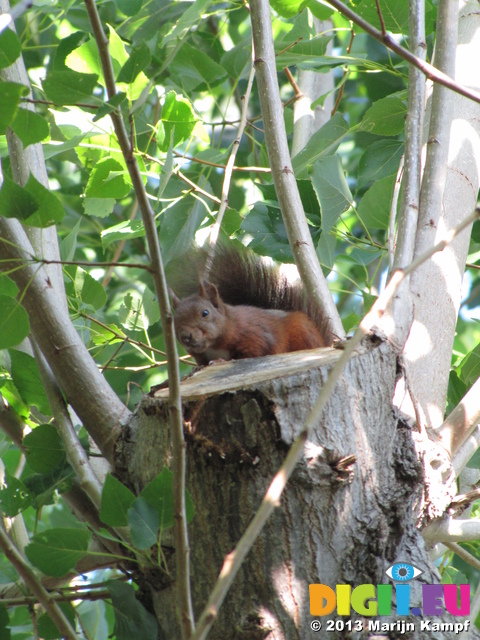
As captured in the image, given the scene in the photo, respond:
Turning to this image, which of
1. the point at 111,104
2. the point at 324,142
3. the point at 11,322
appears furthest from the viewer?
the point at 324,142

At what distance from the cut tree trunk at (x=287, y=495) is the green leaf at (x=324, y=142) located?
848 mm

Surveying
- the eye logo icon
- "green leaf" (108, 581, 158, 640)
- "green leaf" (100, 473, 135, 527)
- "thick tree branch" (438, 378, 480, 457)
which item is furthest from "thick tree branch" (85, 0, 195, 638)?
"thick tree branch" (438, 378, 480, 457)

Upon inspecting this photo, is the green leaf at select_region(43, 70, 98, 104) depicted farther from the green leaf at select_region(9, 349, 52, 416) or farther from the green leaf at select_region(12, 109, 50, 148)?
the green leaf at select_region(9, 349, 52, 416)

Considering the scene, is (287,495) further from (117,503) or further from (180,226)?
(180,226)

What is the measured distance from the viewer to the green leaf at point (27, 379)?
5.20 feet

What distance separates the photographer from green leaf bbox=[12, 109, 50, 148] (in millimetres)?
1040

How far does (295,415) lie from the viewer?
126 cm

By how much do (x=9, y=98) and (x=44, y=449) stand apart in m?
0.78

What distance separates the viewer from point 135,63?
1.04 m

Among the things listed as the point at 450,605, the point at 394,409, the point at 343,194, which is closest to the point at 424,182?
the point at 343,194

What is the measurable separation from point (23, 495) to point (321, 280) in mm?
899

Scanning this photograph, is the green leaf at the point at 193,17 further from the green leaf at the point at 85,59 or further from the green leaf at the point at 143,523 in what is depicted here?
the green leaf at the point at 143,523

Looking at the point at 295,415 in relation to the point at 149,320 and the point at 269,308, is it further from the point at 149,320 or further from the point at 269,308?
the point at 269,308

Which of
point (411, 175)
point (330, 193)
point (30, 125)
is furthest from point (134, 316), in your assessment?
point (30, 125)
